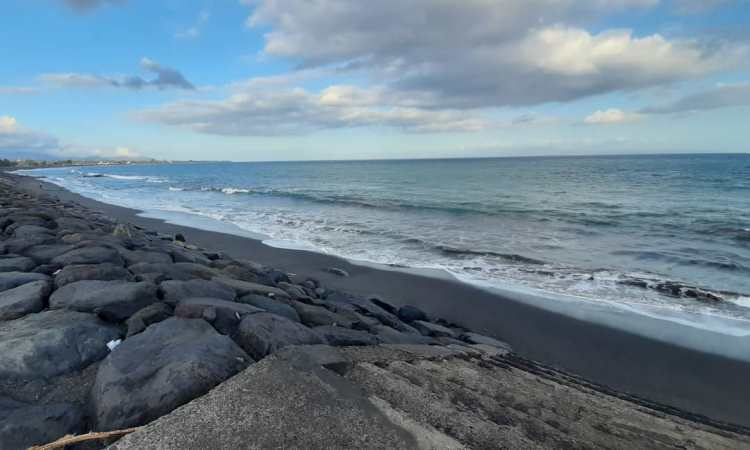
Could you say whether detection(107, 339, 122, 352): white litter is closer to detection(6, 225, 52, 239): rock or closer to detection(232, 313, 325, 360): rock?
detection(232, 313, 325, 360): rock

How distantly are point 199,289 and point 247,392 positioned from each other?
226 cm

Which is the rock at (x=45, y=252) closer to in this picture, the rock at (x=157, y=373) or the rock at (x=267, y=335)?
the rock at (x=157, y=373)

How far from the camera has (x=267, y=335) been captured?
2.96 meters

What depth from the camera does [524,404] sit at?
9.12ft

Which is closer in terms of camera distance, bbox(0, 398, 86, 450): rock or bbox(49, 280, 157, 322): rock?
bbox(0, 398, 86, 450): rock

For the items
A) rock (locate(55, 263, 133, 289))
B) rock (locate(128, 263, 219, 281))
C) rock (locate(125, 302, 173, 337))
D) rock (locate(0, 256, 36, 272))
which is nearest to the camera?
rock (locate(125, 302, 173, 337))

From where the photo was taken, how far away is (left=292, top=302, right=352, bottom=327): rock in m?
4.27

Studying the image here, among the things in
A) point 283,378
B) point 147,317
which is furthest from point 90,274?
point 283,378

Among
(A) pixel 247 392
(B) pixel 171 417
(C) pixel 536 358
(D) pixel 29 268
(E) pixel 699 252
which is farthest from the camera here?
(E) pixel 699 252

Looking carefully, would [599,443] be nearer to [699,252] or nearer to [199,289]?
[199,289]

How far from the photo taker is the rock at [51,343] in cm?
241

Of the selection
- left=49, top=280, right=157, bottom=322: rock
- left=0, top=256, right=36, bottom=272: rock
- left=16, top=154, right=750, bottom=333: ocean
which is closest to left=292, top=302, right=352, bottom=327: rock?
left=49, top=280, right=157, bottom=322: rock

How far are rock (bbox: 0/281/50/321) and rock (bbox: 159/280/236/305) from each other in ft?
3.21

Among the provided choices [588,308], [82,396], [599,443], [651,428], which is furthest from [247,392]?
[588,308]
